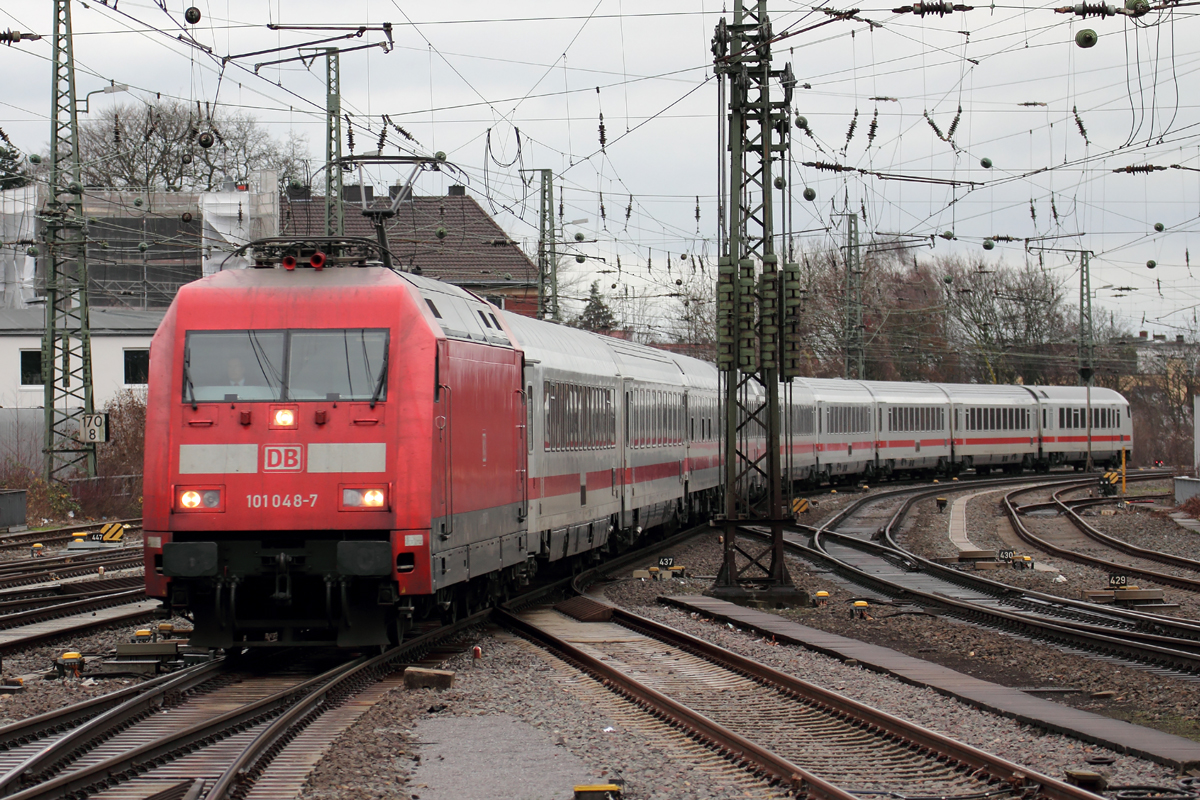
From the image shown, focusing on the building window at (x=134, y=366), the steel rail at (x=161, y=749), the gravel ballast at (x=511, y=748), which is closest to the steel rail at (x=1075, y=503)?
the gravel ballast at (x=511, y=748)

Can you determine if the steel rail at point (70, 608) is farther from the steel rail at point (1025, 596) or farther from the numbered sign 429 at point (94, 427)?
the numbered sign 429 at point (94, 427)

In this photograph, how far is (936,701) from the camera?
1031 cm

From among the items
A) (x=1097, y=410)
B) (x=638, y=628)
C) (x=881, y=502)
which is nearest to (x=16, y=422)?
(x=881, y=502)

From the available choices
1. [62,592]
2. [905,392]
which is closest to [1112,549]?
[62,592]

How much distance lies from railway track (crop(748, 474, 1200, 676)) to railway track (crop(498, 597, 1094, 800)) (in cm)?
429

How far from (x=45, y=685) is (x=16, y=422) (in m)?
30.0

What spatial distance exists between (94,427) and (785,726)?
75.2ft

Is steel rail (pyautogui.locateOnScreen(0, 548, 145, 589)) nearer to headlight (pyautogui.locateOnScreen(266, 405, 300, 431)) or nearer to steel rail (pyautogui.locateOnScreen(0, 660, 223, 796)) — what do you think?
headlight (pyautogui.locateOnScreen(266, 405, 300, 431))

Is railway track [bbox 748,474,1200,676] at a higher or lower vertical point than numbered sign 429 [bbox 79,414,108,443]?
lower

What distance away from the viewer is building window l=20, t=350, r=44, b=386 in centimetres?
4684

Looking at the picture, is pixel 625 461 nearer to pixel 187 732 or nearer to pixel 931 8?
pixel 931 8

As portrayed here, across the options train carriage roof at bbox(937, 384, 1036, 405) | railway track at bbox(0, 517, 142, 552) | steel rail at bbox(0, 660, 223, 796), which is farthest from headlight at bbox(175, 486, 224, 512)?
train carriage roof at bbox(937, 384, 1036, 405)

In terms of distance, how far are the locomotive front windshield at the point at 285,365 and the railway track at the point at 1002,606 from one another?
774 centimetres

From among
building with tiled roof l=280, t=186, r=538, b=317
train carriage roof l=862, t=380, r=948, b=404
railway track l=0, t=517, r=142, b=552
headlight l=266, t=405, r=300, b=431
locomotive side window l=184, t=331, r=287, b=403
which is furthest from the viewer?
building with tiled roof l=280, t=186, r=538, b=317
